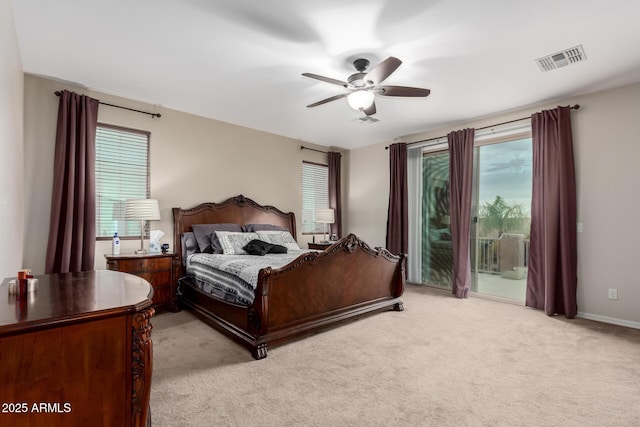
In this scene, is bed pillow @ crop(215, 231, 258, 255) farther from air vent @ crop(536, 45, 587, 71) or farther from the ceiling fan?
air vent @ crop(536, 45, 587, 71)

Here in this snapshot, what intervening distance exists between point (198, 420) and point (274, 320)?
1.04 meters

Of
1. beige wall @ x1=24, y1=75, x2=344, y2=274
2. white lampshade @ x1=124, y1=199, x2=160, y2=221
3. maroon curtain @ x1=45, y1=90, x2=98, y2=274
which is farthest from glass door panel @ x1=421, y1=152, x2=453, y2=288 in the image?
maroon curtain @ x1=45, y1=90, x2=98, y2=274

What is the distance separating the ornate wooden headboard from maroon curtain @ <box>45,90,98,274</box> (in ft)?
3.28

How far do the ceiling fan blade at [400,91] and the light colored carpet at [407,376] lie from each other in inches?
94.9

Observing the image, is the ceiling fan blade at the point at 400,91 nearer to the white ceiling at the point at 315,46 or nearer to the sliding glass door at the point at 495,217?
the white ceiling at the point at 315,46

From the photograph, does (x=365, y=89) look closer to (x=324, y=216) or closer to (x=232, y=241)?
(x=232, y=241)

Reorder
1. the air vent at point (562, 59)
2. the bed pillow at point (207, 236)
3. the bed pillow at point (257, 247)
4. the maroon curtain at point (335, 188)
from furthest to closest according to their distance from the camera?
the maroon curtain at point (335, 188), the bed pillow at point (207, 236), the bed pillow at point (257, 247), the air vent at point (562, 59)

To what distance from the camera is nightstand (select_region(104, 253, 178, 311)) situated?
357 cm

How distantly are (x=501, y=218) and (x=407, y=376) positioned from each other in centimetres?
334

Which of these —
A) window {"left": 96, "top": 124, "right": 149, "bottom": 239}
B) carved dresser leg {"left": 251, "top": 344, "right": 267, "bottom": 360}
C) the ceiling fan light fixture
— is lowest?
carved dresser leg {"left": 251, "top": 344, "right": 267, "bottom": 360}

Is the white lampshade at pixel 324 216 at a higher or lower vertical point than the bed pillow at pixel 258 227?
higher

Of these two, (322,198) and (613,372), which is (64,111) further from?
(613,372)

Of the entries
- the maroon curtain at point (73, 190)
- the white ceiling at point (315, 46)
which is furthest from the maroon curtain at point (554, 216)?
the maroon curtain at point (73, 190)

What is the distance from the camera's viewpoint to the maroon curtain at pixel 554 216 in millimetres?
3840
